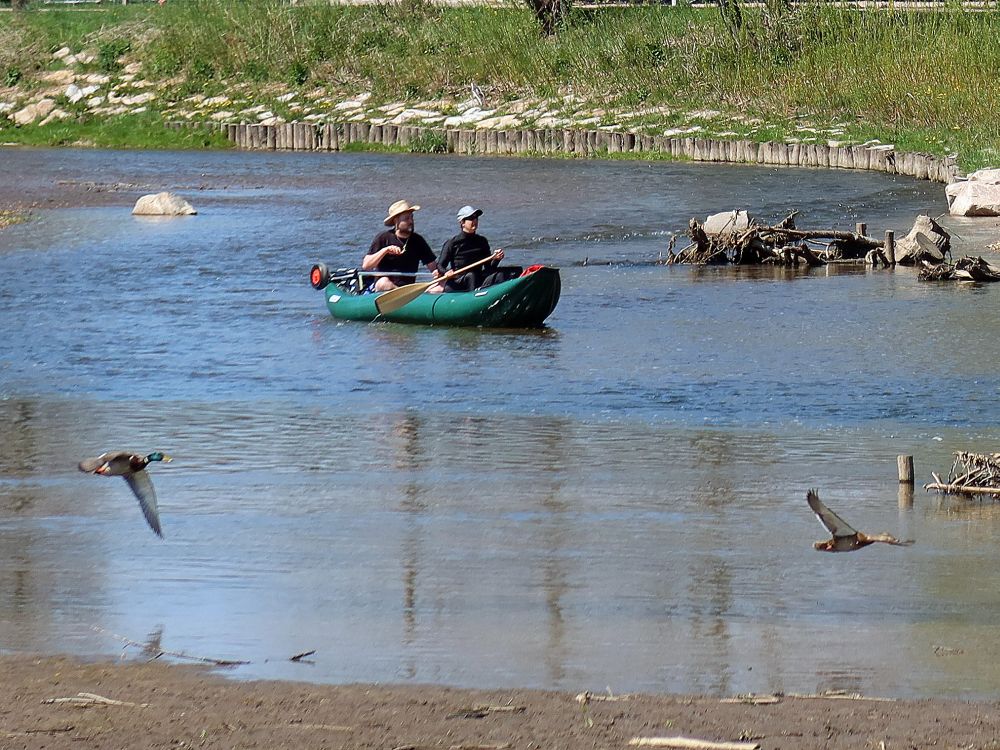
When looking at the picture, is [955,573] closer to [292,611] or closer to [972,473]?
[972,473]

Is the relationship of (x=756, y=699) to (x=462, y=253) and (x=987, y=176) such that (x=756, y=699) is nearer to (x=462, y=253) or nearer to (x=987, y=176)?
(x=462, y=253)

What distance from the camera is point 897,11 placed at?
4262 cm

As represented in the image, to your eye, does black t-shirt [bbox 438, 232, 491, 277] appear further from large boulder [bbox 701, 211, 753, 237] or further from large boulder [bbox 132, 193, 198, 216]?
large boulder [bbox 132, 193, 198, 216]

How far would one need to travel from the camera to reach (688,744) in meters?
6.14

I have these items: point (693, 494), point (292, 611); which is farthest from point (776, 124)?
point (292, 611)

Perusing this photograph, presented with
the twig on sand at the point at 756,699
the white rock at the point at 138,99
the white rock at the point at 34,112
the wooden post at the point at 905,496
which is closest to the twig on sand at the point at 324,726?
the twig on sand at the point at 756,699

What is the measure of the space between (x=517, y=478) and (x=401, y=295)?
6.75m

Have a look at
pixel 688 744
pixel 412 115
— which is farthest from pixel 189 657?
pixel 412 115

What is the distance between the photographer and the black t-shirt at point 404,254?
60.3 feet

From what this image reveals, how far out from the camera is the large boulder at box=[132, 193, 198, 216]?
3023 centimetres

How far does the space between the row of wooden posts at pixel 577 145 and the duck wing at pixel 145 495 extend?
25.0m

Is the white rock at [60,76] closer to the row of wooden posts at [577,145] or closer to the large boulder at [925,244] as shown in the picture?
the row of wooden posts at [577,145]

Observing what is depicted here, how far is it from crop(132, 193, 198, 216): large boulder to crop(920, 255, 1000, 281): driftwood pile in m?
14.1

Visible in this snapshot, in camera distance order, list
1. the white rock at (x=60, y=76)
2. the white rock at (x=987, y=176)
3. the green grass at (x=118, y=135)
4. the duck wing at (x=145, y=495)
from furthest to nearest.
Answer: the white rock at (x=60, y=76) → the green grass at (x=118, y=135) → the white rock at (x=987, y=176) → the duck wing at (x=145, y=495)
